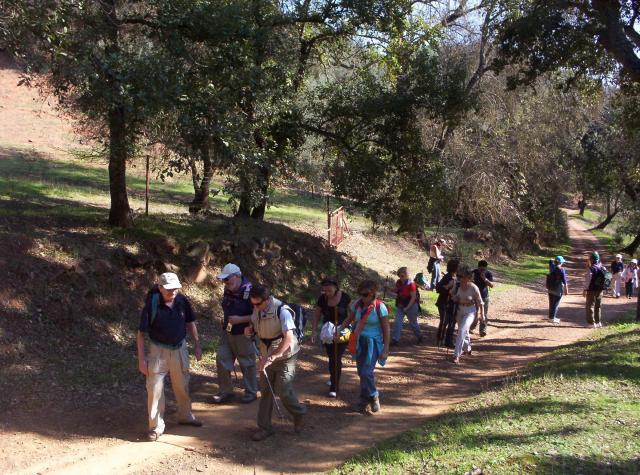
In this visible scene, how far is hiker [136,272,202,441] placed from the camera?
6605 millimetres

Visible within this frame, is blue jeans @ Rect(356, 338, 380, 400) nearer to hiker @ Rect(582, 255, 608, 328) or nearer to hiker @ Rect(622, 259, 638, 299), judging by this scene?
hiker @ Rect(582, 255, 608, 328)

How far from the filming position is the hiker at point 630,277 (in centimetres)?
2156

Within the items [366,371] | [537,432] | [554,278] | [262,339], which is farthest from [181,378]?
[554,278]

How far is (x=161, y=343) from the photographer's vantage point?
6.71m

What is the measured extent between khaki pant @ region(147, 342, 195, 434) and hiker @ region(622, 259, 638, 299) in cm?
1839

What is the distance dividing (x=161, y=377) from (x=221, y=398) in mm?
1378

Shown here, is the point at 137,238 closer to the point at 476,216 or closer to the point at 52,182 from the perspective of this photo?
the point at 52,182

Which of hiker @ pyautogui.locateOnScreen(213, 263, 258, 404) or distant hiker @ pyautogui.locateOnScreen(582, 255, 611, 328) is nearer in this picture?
hiker @ pyautogui.locateOnScreen(213, 263, 258, 404)

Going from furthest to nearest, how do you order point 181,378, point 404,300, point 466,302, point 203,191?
point 203,191
point 404,300
point 466,302
point 181,378

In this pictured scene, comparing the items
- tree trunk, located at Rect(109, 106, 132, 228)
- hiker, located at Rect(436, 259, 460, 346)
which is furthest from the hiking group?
tree trunk, located at Rect(109, 106, 132, 228)

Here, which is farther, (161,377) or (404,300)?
(404,300)

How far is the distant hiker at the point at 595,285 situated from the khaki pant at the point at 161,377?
10.5m

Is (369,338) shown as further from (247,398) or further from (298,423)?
(247,398)

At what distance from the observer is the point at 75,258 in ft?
34.5
